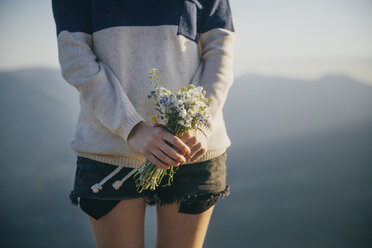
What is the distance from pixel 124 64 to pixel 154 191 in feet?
1.64

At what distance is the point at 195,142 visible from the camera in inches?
40.0

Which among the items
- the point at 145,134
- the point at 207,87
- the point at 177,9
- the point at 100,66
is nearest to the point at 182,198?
the point at 145,134

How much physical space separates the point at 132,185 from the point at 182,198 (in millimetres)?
197

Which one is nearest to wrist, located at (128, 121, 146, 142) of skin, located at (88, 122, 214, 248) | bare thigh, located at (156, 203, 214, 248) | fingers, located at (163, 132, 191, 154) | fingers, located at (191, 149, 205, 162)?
skin, located at (88, 122, 214, 248)

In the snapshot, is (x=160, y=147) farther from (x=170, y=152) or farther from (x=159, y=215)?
(x=159, y=215)

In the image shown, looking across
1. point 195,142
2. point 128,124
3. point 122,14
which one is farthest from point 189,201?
point 122,14

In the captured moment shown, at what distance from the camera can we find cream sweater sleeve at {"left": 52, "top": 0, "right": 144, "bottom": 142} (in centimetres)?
101

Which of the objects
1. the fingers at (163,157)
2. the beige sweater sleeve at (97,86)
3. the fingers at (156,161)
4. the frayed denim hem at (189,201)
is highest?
the beige sweater sleeve at (97,86)

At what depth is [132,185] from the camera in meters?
1.10

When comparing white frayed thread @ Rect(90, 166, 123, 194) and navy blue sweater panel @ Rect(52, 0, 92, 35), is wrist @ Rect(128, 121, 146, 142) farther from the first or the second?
navy blue sweater panel @ Rect(52, 0, 92, 35)

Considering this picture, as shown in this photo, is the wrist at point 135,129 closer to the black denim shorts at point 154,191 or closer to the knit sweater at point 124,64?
the knit sweater at point 124,64

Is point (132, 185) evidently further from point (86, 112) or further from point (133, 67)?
point (133, 67)

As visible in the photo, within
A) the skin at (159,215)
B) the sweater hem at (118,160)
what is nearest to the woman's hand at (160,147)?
the skin at (159,215)

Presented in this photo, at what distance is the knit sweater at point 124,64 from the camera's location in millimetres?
1036
